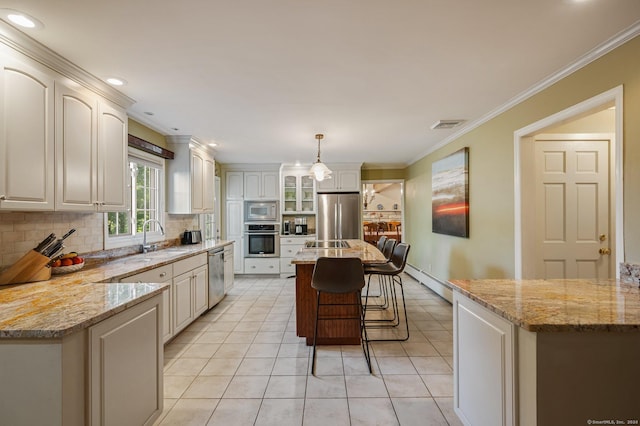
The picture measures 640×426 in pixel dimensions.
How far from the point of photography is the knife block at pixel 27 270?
1907mm

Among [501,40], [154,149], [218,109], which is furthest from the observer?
[154,149]

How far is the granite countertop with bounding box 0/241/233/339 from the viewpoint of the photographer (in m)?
1.17

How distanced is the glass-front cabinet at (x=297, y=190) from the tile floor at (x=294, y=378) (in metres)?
2.97

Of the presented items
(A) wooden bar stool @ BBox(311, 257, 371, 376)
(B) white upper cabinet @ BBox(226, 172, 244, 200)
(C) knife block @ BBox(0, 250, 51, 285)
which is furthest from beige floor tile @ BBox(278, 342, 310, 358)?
(B) white upper cabinet @ BBox(226, 172, 244, 200)

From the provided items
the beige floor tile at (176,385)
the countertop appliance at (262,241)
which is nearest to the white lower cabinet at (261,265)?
the countertop appliance at (262,241)

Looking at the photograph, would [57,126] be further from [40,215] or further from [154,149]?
[154,149]

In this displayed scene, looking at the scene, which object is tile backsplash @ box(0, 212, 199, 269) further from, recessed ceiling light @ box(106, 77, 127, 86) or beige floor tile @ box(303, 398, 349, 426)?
beige floor tile @ box(303, 398, 349, 426)

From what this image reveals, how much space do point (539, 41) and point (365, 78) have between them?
1.15 meters

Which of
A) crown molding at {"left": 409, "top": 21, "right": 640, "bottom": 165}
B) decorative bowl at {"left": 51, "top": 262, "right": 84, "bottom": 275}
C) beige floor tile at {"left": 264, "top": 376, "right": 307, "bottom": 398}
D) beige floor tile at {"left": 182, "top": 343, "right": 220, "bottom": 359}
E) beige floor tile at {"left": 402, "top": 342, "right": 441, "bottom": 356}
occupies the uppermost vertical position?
crown molding at {"left": 409, "top": 21, "right": 640, "bottom": 165}

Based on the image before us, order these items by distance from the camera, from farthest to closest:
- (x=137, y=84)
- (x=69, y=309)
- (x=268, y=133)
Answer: (x=268, y=133) → (x=137, y=84) → (x=69, y=309)

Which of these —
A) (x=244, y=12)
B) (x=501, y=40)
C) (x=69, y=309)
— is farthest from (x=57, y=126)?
(x=501, y=40)

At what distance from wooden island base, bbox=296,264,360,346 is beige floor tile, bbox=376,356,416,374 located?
1.33 ft

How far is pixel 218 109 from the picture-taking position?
3.11 metres

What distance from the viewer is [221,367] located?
2604mm
